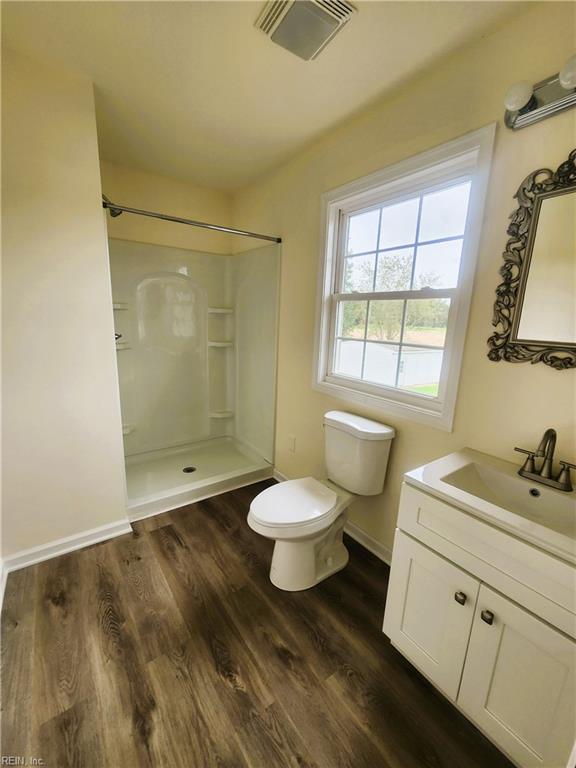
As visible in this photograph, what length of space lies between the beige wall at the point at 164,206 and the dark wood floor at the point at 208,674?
7.48ft

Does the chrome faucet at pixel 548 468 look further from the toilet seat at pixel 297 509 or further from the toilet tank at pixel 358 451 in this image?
the toilet seat at pixel 297 509

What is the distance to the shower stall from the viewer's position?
8.26 feet

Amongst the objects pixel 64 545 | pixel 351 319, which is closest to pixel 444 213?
pixel 351 319

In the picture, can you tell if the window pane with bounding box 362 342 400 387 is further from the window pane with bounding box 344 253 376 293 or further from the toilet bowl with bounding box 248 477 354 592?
the toilet bowl with bounding box 248 477 354 592

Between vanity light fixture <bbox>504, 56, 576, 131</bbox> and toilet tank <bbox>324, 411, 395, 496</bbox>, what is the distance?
129 cm

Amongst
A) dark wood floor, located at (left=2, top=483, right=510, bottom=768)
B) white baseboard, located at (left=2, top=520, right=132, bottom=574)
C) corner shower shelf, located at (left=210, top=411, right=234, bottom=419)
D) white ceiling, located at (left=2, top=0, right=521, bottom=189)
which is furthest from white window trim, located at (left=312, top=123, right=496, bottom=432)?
white baseboard, located at (left=2, top=520, right=132, bottom=574)

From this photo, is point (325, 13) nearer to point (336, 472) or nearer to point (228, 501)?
point (336, 472)

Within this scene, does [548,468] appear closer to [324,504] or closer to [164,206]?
[324,504]

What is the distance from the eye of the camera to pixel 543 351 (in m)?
1.12

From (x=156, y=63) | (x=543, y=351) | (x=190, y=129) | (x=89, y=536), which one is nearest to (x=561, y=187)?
(x=543, y=351)

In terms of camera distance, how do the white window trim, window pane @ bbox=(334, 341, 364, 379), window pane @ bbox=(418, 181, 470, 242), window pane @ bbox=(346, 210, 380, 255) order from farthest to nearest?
window pane @ bbox=(334, 341, 364, 379) < window pane @ bbox=(346, 210, 380, 255) < window pane @ bbox=(418, 181, 470, 242) < the white window trim

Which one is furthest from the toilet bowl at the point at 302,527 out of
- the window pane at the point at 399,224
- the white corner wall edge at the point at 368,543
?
the window pane at the point at 399,224

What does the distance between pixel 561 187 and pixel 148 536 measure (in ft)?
8.24

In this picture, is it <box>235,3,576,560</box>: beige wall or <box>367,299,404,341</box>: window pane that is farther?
<box>367,299,404,341</box>: window pane
